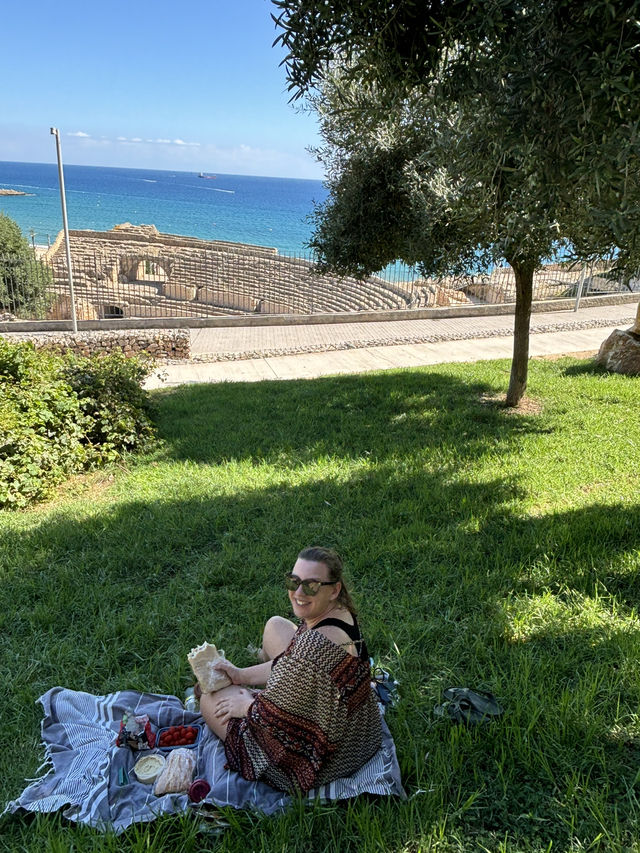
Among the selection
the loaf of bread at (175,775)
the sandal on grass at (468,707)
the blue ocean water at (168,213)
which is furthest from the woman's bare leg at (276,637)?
the blue ocean water at (168,213)

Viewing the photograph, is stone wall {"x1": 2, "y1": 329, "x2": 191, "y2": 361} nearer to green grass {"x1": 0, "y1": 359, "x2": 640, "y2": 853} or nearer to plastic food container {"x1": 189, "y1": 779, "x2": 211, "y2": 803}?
green grass {"x1": 0, "y1": 359, "x2": 640, "y2": 853}

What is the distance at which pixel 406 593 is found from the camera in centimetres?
430

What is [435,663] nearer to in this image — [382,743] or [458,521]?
[382,743]

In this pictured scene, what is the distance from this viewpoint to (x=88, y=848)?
241 cm

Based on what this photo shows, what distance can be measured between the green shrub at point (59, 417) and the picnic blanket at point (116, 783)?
382cm

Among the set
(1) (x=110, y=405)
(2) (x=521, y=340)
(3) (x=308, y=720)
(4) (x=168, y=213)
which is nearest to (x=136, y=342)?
(1) (x=110, y=405)

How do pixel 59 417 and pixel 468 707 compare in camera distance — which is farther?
pixel 59 417

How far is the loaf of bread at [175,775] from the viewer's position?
265 centimetres

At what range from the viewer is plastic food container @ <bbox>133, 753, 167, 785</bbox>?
271 cm

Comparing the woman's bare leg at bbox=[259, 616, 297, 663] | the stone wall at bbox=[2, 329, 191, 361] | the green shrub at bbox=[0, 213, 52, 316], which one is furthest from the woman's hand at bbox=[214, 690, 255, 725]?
the green shrub at bbox=[0, 213, 52, 316]

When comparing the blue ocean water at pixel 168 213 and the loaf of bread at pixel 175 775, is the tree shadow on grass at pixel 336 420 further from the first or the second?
the blue ocean water at pixel 168 213

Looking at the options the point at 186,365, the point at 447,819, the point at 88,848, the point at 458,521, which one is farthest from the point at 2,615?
the point at 186,365

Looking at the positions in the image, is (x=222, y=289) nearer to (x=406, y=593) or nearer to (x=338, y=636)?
(x=406, y=593)

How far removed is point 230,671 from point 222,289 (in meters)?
27.7
